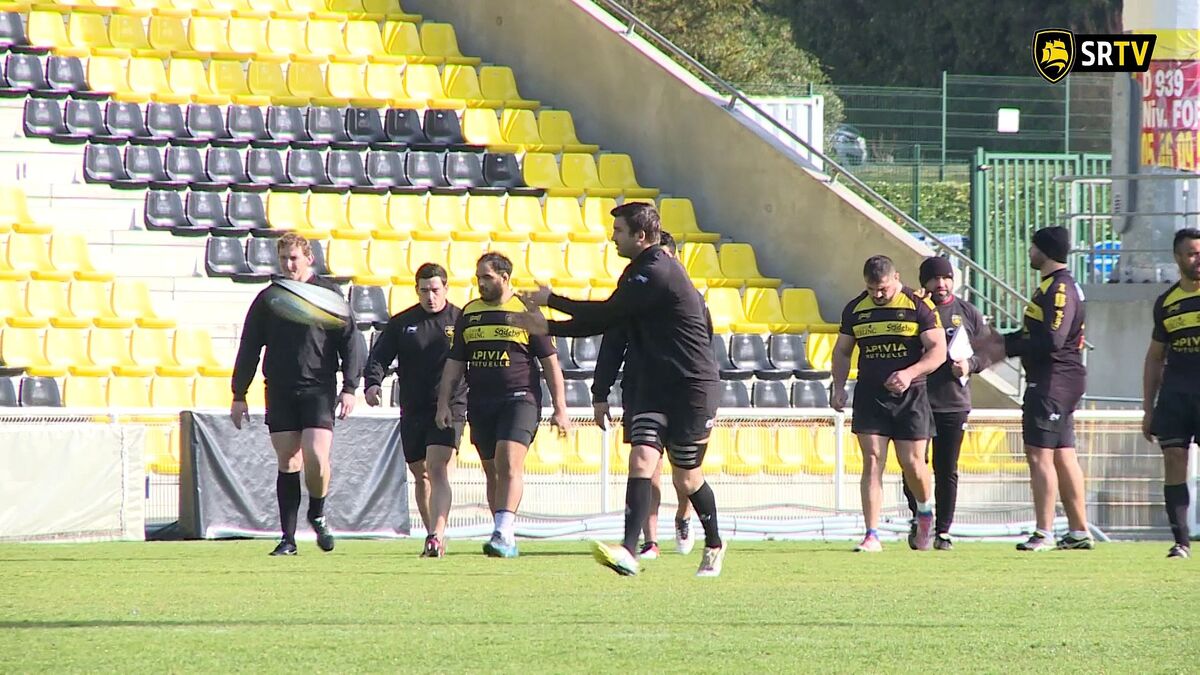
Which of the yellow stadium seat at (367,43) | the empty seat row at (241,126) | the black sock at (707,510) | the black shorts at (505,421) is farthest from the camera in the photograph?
the yellow stadium seat at (367,43)

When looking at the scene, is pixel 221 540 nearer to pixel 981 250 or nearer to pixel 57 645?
pixel 57 645

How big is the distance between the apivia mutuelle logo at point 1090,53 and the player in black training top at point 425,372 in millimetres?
9341

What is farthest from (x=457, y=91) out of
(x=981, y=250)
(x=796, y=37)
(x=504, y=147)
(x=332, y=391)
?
(x=796, y=37)

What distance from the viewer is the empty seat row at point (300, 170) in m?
19.2

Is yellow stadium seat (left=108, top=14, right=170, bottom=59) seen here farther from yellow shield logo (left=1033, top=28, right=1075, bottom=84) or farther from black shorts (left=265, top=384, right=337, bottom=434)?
yellow shield logo (left=1033, top=28, right=1075, bottom=84)

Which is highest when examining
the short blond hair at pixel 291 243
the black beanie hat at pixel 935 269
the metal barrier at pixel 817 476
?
the short blond hair at pixel 291 243

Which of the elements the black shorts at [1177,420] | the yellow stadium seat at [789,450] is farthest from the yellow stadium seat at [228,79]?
the black shorts at [1177,420]

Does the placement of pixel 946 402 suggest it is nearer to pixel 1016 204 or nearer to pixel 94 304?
pixel 94 304

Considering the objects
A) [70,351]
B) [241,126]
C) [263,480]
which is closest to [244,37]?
[241,126]

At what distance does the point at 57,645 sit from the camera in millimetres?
6137

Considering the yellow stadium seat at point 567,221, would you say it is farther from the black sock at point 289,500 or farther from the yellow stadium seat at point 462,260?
the black sock at point 289,500

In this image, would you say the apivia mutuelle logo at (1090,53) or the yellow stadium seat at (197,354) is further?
the apivia mutuelle logo at (1090,53)

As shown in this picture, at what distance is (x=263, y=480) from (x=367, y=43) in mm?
9756

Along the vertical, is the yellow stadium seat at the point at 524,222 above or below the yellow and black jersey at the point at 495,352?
above
